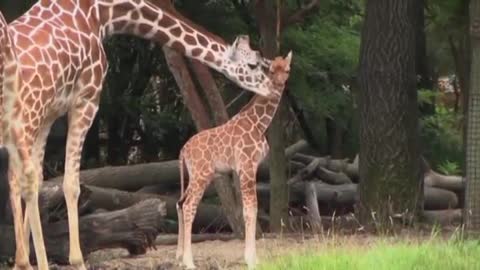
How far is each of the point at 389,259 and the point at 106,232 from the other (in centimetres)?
270

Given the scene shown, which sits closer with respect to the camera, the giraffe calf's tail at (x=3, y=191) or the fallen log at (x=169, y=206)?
the giraffe calf's tail at (x=3, y=191)

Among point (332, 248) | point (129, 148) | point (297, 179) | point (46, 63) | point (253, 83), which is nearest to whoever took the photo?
point (46, 63)

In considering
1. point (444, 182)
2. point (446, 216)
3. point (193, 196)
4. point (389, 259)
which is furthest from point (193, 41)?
point (444, 182)

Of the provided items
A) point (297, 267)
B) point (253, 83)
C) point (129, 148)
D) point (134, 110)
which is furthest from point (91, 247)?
point (129, 148)

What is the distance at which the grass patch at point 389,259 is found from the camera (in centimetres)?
682

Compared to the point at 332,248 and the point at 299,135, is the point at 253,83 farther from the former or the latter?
the point at 299,135

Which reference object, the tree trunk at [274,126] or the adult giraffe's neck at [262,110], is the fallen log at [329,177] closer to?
the tree trunk at [274,126]

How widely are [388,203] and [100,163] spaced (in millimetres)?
6484

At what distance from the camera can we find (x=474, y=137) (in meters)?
10.8

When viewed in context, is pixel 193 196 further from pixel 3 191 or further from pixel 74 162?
pixel 3 191

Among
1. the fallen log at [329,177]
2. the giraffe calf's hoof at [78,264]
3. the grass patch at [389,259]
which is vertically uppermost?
the grass patch at [389,259]

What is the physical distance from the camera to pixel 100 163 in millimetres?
16797

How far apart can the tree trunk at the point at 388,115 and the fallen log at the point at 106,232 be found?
348 centimetres

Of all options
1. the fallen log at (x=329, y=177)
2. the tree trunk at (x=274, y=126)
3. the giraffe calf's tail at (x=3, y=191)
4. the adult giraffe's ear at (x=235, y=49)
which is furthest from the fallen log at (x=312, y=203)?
the giraffe calf's tail at (x=3, y=191)
